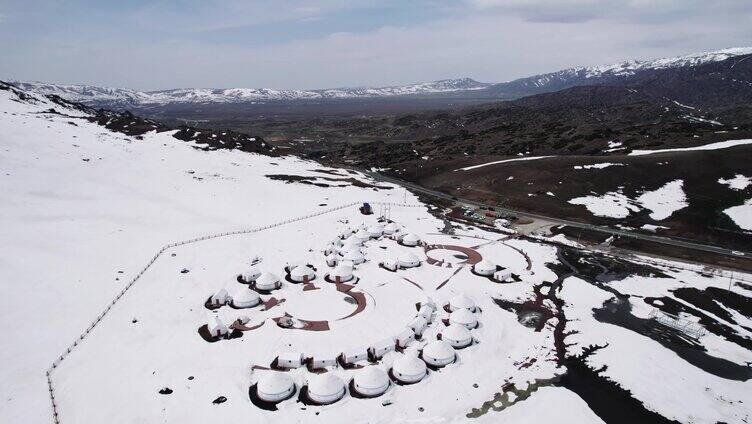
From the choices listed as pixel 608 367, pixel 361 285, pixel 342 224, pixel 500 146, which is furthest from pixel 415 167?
pixel 608 367

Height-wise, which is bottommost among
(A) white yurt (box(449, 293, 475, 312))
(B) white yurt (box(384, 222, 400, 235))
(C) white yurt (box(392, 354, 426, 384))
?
(C) white yurt (box(392, 354, 426, 384))

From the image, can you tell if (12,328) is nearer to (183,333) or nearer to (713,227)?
(183,333)

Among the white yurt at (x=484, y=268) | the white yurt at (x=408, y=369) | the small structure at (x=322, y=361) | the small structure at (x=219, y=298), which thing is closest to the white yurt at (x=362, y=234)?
the white yurt at (x=484, y=268)

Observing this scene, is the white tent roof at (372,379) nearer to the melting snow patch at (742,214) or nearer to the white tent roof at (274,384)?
the white tent roof at (274,384)

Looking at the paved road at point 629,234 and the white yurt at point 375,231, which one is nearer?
the paved road at point 629,234

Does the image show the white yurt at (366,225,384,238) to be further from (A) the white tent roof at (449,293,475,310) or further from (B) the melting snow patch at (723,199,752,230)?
(B) the melting snow patch at (723,199,752,230)

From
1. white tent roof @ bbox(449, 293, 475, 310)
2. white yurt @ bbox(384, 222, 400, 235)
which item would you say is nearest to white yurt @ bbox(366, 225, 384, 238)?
Result: white yurt @ bbox(384, 222, 400, 235)
